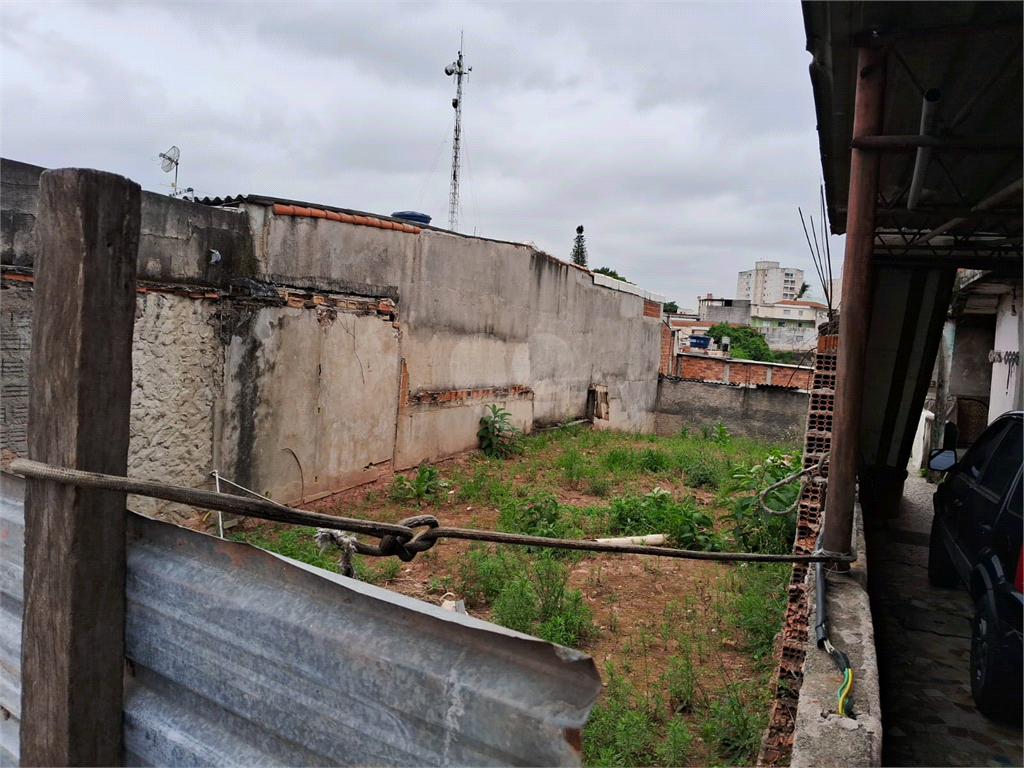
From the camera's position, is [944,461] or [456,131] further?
[456,131]

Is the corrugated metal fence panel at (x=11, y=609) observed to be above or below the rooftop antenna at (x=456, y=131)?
below

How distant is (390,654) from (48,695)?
984 mm

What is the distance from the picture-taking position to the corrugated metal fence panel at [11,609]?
191 centimetres

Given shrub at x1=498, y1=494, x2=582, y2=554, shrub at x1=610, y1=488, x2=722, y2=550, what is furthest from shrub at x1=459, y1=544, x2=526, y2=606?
shrub at x1=610, y1=488, x2=722, y2=550

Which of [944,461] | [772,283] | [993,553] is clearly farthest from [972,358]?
[772,283]

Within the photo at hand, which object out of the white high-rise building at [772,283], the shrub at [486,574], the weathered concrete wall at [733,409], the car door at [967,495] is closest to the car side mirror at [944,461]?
the car door at [967,495]

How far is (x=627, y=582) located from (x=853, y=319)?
3034mm

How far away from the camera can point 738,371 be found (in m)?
19.5

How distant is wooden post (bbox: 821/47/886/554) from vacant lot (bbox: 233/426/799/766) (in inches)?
44.8

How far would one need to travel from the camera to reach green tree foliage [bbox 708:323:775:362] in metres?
34.4

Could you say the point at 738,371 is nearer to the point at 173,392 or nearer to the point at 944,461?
the point at 944,461

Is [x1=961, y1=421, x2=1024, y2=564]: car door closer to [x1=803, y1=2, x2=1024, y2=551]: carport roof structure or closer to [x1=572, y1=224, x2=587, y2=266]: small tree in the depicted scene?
[x1=803, y1=2, x2=1024, y2=551]: carport roof structure

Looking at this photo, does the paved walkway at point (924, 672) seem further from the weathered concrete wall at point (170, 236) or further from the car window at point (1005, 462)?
the weathered concrete wall at point (170, 236)

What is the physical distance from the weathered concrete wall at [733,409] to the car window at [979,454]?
11844 mm
